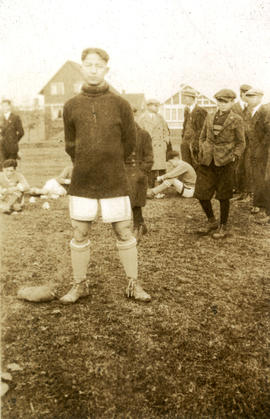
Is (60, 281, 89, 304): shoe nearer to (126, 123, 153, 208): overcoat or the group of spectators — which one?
the group of spectators

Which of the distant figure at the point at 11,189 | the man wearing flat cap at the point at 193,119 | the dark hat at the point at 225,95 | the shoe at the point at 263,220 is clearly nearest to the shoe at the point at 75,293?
the dark hat at the point at 225,95

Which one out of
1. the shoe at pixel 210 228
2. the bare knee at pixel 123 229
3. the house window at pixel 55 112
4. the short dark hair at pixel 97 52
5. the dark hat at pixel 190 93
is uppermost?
the short dark hair at pixel 97 52

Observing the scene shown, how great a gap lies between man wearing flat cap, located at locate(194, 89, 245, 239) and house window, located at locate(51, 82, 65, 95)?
125ft

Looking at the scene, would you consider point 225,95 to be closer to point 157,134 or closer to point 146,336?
point 146,336

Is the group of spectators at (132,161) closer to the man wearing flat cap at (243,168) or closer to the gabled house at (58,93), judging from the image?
the man wearing flat cap at (243,168)

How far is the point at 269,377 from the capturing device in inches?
114

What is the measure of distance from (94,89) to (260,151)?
4982 mm

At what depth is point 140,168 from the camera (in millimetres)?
6098

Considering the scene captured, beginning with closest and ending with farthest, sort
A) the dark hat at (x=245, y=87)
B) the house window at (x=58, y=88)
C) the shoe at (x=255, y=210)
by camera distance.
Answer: the shoe at (x=255, y=210), the dark hat at (x=245, y=87), the house window at (x=58, y=88)

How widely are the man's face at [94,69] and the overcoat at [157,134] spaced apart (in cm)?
634

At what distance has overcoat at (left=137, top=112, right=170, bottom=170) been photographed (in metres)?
9.97

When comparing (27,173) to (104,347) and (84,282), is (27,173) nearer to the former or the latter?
(84,282)

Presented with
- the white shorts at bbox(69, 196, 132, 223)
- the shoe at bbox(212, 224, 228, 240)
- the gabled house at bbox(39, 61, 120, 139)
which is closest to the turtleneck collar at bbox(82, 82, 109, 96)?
the white shorts at bbox(69, 196, 132, 223)

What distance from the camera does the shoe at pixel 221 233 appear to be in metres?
6.28
